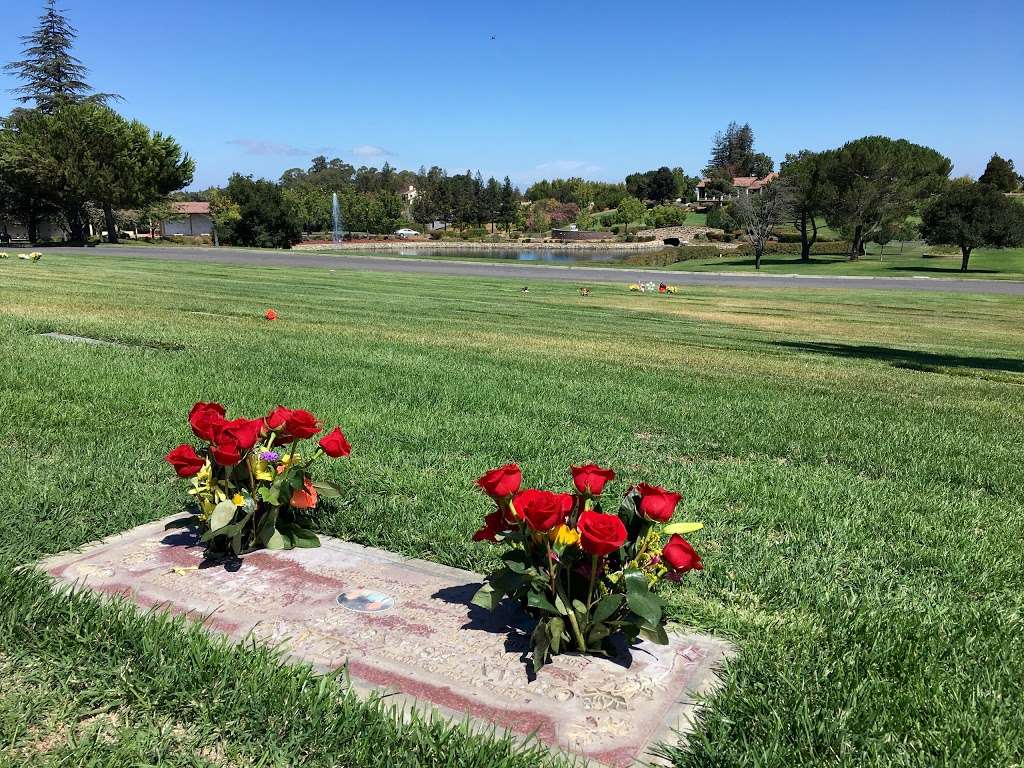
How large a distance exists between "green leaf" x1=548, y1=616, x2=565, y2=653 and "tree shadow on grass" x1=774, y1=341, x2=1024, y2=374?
29.4 feet

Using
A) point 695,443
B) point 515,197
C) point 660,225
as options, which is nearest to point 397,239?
point 515,197

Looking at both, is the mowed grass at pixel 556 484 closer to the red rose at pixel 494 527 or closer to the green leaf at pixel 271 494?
the green leaf at pixel 271 494

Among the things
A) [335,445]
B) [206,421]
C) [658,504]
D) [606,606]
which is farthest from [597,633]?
[206,421]

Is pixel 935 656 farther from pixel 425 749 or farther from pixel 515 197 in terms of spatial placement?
pixel 515 197

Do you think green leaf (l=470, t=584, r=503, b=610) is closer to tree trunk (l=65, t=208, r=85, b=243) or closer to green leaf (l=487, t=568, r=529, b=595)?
green leaf (l=487, t=568, r=529, b=595)

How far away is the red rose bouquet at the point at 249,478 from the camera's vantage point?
2990 millimetres

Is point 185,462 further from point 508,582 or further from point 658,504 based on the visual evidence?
point 658,504

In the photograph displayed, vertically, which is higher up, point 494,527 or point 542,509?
point 542,509

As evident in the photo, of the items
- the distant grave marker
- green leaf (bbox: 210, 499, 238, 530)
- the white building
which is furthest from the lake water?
green leaf (bbox: 210, 499, 238, 530)

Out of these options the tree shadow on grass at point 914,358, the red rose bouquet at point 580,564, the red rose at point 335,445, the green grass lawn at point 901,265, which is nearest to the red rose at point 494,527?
the red rose bouquet at point 580,564

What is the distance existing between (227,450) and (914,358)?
34.9 feet

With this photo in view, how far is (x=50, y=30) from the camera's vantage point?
5334cm

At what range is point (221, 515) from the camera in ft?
9.62

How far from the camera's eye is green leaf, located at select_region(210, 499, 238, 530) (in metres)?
2.90
